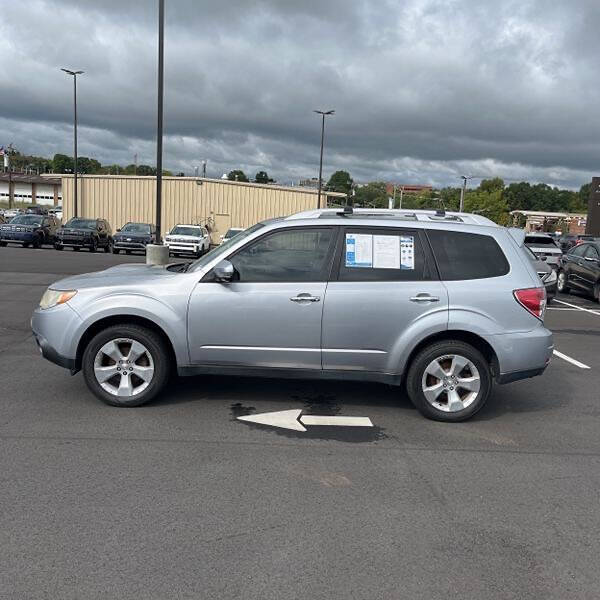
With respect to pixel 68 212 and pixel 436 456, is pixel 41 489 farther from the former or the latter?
pixel 68 212

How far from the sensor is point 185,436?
4695 mm

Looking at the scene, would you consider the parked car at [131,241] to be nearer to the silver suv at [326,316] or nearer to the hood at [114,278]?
the hood at [114,278]

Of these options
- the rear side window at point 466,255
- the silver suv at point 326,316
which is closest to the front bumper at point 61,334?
the silver suv at point 326,316

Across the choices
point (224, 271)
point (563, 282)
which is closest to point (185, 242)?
point (563, 282)

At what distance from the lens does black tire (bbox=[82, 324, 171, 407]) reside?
5188 millimetres

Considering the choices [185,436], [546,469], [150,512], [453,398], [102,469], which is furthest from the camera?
[453,398]

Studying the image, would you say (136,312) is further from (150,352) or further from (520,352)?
(520,352)

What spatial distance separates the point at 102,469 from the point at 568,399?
15.6 feet

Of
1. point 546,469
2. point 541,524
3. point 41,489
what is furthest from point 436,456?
point 41,489

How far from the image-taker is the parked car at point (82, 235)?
2792 cm

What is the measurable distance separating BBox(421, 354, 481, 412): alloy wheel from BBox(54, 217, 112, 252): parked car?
25.8m

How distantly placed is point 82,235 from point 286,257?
82.6 feet

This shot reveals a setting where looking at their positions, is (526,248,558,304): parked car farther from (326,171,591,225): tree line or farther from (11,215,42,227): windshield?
(326,171,591,225): tree line

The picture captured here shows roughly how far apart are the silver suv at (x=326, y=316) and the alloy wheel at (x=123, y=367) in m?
0.01
